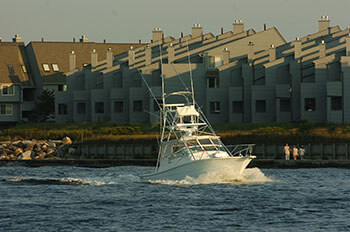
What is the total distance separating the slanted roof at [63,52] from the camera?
118 metres

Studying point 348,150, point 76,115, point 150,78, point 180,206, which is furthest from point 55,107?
point 180,206

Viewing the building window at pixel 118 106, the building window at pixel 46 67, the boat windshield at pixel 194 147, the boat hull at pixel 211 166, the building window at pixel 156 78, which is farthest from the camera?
the building window at pixel 46 67

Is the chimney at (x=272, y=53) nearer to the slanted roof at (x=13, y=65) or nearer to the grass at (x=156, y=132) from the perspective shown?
the grass at (x=156, y=132)

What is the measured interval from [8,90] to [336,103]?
5002cm

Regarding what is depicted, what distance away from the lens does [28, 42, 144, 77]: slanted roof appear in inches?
4641

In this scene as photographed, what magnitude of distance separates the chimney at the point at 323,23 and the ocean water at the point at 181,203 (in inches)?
2116

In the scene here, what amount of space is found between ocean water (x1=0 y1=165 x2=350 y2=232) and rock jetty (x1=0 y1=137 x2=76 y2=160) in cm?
2718

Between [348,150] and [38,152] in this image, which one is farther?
[38,152]

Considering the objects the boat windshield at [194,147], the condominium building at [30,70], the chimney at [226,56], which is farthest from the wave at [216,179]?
the condominium building at [30,70]

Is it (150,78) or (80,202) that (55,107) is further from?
(80,202)

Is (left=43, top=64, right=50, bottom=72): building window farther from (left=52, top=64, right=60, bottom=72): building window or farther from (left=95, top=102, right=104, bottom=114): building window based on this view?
(left=95, top=102, right=104, bottom=114): building window

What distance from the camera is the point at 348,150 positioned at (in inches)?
2479

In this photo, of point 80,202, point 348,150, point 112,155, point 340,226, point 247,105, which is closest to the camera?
point 340,226

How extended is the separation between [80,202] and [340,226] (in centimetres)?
1334
